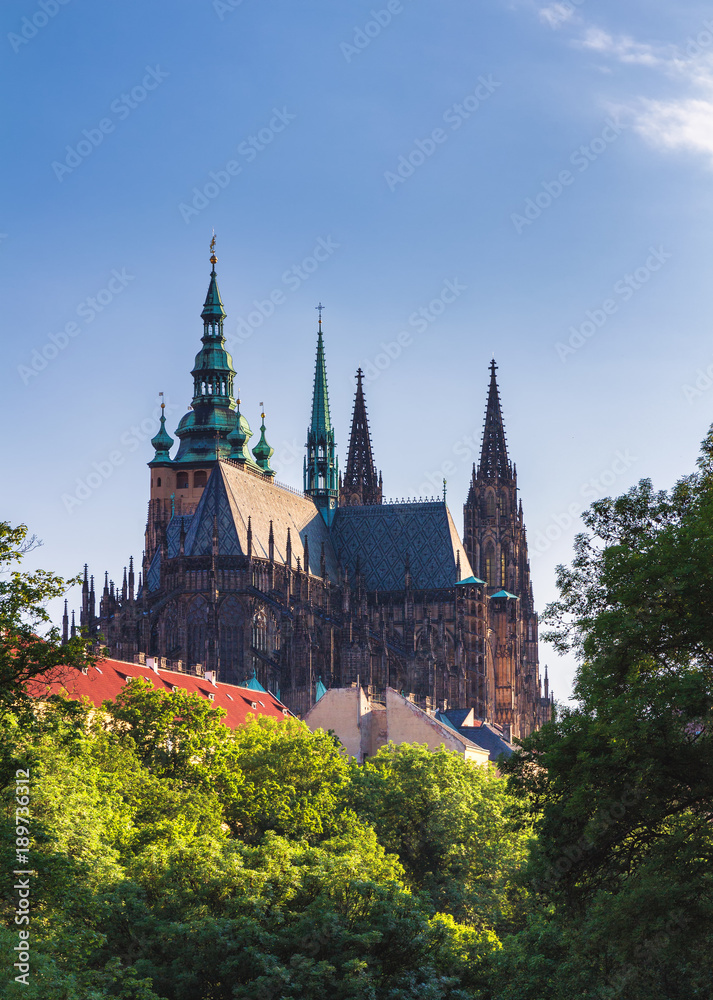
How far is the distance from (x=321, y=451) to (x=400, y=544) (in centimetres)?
2039

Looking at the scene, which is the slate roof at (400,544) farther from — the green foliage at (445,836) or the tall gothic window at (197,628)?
the green foliage at (445,836)

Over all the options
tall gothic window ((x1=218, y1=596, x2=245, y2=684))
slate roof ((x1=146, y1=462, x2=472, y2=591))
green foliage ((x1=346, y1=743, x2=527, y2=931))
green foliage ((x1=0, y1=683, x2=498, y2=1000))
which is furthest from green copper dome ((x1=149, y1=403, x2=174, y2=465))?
green foliage ((x1=0, y1=683, x2=498, y2=1000))

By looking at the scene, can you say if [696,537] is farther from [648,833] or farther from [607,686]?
[648,833]

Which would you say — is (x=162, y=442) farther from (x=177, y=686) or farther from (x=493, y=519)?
(x=177, y=686)

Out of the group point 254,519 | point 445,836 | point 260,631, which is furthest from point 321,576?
point 445,836

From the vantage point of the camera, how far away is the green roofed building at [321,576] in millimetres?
119938

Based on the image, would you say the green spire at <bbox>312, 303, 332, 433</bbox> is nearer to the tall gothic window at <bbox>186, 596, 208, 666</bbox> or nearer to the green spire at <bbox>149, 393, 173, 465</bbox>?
the green spire at <bbox>149, 393, 173, 465</bbox>

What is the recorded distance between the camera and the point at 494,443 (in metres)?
159

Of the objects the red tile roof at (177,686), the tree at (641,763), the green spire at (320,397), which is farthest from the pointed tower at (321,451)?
the tree at (641,763)

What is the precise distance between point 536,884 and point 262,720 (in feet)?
150

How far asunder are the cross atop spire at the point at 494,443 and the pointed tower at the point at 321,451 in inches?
623

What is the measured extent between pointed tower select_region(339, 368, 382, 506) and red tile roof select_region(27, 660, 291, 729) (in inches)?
2569

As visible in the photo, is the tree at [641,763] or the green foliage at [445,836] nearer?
the tree at [641,763]

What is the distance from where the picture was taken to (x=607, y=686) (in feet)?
115
